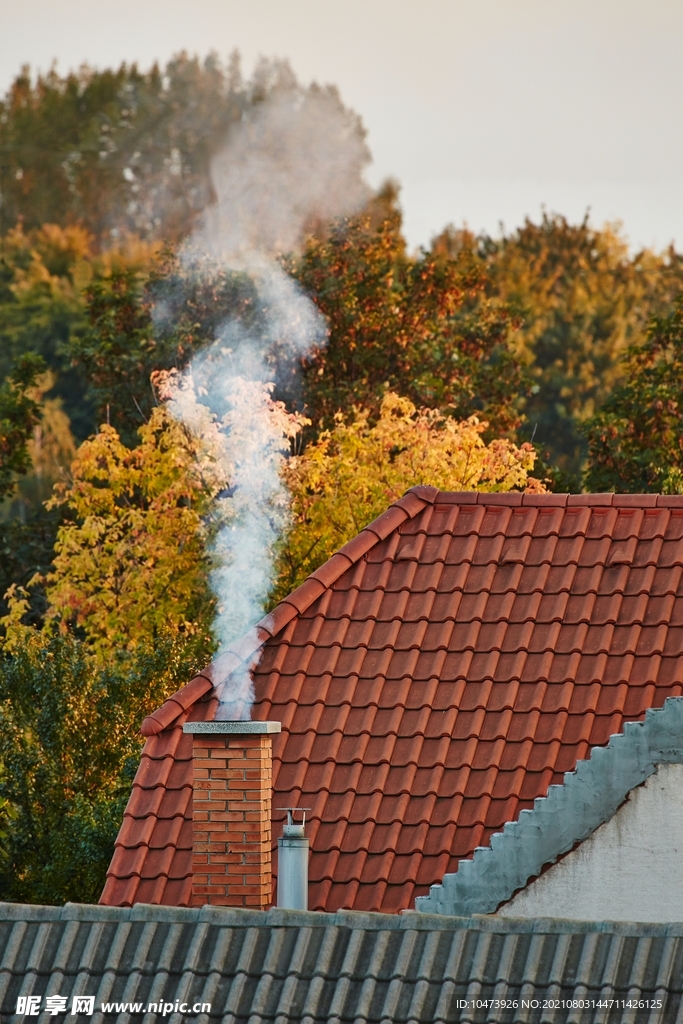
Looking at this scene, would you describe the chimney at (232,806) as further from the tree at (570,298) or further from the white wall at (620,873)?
the tree at (570,298)

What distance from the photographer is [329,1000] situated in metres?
7.71

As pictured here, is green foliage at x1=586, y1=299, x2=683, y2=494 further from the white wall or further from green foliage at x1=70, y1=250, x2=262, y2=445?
the white wall

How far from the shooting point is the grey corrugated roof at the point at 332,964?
7.55m

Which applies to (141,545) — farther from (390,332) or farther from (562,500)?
(562,500)

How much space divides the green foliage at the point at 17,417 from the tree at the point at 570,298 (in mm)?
30166

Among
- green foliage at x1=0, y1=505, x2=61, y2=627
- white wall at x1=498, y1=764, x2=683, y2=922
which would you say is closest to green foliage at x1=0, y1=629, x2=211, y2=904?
white wall at x1=498, y1=764, x2=683, y2=922

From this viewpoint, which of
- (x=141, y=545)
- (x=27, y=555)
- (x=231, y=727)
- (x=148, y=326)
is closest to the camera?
(x=231, y=727)

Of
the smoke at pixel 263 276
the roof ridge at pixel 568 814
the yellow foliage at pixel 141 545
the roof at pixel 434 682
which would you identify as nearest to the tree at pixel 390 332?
the smoke at pixel 263 276

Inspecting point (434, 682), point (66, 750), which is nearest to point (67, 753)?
point (66, 750)

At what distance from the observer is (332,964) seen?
25.8 ft

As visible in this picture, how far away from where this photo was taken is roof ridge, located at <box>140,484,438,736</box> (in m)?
12.0

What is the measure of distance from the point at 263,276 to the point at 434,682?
65.1 feet

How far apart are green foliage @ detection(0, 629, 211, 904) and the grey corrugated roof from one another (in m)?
7.59

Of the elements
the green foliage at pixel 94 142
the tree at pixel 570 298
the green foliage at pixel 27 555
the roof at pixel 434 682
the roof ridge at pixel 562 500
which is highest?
the roof ridge at pixel 562 500
